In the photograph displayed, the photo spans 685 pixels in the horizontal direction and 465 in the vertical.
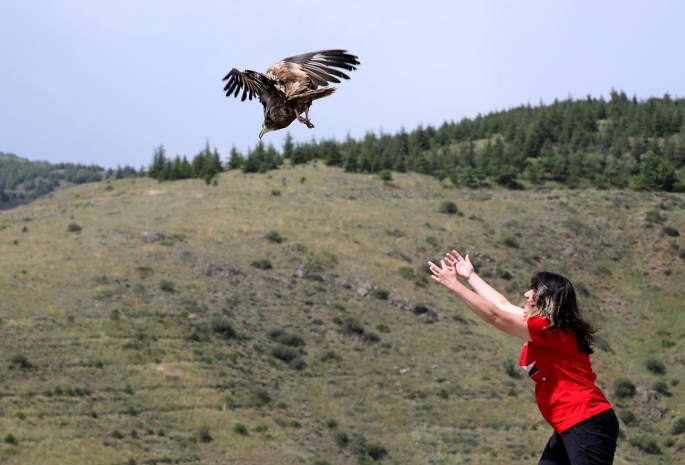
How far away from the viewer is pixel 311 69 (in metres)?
8.09

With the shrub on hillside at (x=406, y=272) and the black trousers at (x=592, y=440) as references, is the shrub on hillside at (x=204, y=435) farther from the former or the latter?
the black trousers at (x=592, y=440)

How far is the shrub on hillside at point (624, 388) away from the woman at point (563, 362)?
66181 millimetres

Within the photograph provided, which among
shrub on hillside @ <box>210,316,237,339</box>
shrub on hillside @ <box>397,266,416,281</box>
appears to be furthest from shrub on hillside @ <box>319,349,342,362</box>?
shrub on hillside @ <box>397,266,416,281</box>

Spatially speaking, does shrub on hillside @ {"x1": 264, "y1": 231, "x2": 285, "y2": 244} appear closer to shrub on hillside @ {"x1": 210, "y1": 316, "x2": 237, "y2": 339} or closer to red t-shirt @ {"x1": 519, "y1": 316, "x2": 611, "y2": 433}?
shrub on hillside @ {"x1": 210, "y1": 316, "x2": 237, "y2": 339}

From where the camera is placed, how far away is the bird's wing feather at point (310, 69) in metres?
7.77

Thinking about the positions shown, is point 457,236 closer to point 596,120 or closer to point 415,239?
point 415,239

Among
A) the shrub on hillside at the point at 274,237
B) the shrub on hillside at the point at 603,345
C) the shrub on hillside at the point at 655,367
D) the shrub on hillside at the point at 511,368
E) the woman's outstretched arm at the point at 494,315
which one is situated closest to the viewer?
the woman's outstretched arm at the point at 494,315

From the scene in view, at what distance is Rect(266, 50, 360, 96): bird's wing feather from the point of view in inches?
306

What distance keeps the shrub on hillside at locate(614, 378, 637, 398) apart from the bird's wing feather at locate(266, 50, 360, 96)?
65.5 m

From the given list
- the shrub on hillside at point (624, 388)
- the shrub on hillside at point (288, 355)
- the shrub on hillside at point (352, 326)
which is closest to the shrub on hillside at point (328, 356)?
the shrub on hillside at point (288, 355)

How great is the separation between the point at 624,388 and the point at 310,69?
2600 inches

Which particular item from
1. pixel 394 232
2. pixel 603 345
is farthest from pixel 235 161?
pixel 603 345

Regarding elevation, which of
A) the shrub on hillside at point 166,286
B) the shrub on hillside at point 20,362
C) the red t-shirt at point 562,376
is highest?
the red t-shirt at point 562,376

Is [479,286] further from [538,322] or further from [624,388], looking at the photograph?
[624,388]
